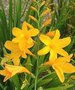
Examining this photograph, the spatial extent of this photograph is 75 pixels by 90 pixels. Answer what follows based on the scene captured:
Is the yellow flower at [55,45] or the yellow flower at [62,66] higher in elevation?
the yellow flower at [55,45]

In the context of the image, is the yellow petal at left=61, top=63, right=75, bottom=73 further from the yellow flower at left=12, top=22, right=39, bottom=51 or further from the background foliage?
the background foliage

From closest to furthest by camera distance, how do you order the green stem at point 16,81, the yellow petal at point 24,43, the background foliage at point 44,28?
the yellow petal at point 24,43 < the green stem at point 16,81 < the background foliage at point 44,28

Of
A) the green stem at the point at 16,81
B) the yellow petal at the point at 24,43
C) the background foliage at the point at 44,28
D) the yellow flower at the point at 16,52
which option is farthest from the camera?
the background foliage at the point at 44,28

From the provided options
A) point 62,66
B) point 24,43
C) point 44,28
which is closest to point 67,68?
point 62,66

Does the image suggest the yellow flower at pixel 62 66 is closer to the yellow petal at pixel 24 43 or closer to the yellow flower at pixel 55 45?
the yellow flower at pixel 55 45

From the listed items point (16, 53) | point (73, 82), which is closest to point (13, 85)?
point (73, 82)

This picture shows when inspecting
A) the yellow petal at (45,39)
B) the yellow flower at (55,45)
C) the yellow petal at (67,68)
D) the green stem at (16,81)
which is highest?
the yellow petal at (45,39)

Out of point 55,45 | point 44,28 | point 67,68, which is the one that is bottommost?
point 67,68

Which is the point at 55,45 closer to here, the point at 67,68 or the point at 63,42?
the point at 63,42

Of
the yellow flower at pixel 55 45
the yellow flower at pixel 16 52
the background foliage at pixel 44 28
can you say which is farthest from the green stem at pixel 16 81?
the yellow flower at pixel 55 45

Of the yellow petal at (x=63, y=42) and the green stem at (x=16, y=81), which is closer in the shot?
the yellow petal at (x=63, y=42)

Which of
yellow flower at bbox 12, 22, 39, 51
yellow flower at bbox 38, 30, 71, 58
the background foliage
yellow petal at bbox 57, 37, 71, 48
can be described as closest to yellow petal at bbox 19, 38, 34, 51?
yellow flower at bbox 12, 22, 39, 51

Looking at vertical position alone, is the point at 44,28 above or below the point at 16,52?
above
